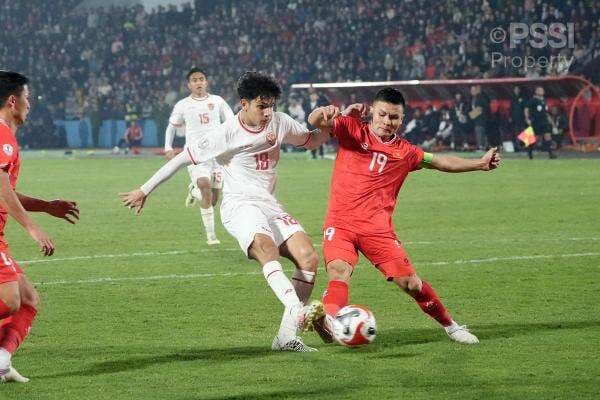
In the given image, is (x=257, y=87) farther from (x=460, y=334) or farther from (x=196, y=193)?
(x=196, y=193)

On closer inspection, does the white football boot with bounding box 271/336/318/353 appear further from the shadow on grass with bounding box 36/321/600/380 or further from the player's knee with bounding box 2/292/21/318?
the player's knee with bounding box 2/292/21/318

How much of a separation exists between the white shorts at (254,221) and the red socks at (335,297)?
1.70 feet

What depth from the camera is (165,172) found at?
811cm

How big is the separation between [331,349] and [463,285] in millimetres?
3281

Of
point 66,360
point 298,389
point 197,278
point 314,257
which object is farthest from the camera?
point 197,278

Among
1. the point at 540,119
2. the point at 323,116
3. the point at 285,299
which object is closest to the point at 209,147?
the point at 323,116

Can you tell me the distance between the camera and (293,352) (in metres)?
7.73

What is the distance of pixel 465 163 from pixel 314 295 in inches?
106

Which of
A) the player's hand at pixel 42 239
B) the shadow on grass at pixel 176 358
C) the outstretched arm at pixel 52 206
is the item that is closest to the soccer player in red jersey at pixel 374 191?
the shadow on grass at pixel 176 358

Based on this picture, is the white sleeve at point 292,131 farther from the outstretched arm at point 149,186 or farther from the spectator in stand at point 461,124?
the spectator in stand at point 461,124

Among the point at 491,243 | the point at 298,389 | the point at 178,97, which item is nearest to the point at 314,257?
the point at 298,389

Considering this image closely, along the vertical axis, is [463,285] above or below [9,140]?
below

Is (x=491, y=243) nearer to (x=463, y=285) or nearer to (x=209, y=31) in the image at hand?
(x=463, y=285)

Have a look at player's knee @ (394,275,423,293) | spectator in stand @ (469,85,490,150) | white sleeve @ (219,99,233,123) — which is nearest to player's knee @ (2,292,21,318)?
player's knee @ (394,275,423,293)
